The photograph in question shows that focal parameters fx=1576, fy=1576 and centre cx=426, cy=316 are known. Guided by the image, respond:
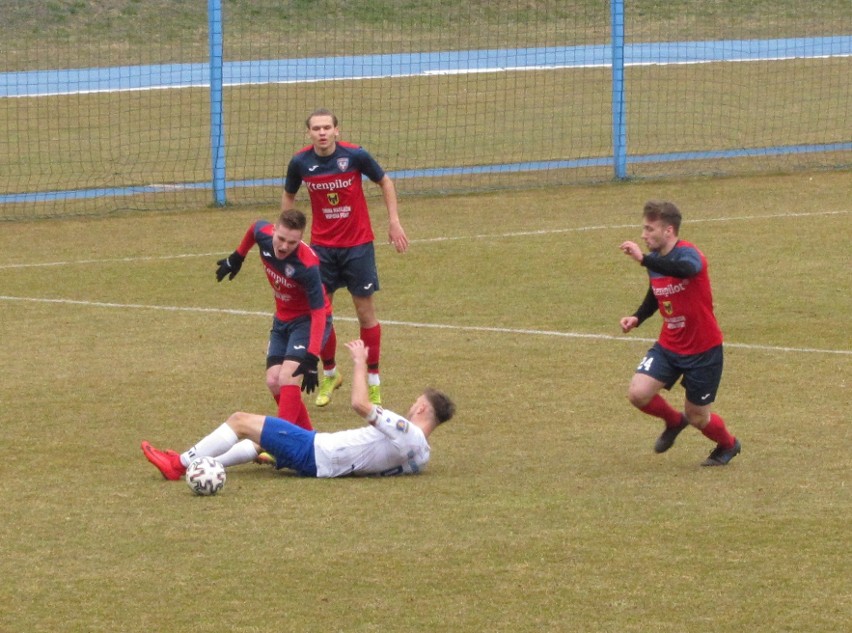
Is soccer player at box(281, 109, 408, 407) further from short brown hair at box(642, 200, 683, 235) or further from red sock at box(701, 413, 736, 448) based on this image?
red sock at box(701, 413, 736, 448)

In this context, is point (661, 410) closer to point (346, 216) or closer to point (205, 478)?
point (205, 478)

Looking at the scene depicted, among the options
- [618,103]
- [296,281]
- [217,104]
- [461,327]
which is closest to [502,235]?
[461,327]

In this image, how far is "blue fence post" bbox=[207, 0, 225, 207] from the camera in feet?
69.3

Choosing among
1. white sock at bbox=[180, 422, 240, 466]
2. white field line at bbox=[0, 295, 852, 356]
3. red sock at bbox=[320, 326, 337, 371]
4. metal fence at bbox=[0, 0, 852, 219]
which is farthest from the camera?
metal fence at bbox=[0, 0, 852, 219]

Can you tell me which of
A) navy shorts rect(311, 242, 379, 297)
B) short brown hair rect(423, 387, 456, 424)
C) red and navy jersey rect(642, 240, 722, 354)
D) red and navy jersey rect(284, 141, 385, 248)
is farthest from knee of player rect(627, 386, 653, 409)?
red and navy jersey rect(284, 141, 385, 248)

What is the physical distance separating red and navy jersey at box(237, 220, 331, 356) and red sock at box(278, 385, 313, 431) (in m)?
0.32

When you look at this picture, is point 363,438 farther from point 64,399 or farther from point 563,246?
point 563,246

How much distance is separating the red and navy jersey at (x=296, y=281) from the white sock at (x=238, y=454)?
77 cm

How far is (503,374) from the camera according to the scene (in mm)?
11969

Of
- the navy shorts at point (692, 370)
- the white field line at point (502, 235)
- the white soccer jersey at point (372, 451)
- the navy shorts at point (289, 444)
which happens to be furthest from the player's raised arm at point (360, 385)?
the white field line at point (502, 235)

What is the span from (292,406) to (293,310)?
900 mm

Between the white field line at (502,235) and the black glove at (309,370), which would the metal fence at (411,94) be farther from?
the black glove at (309,370)

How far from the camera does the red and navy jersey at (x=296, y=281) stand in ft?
32.2

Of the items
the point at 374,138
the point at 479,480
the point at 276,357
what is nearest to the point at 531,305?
the point at 276,357
